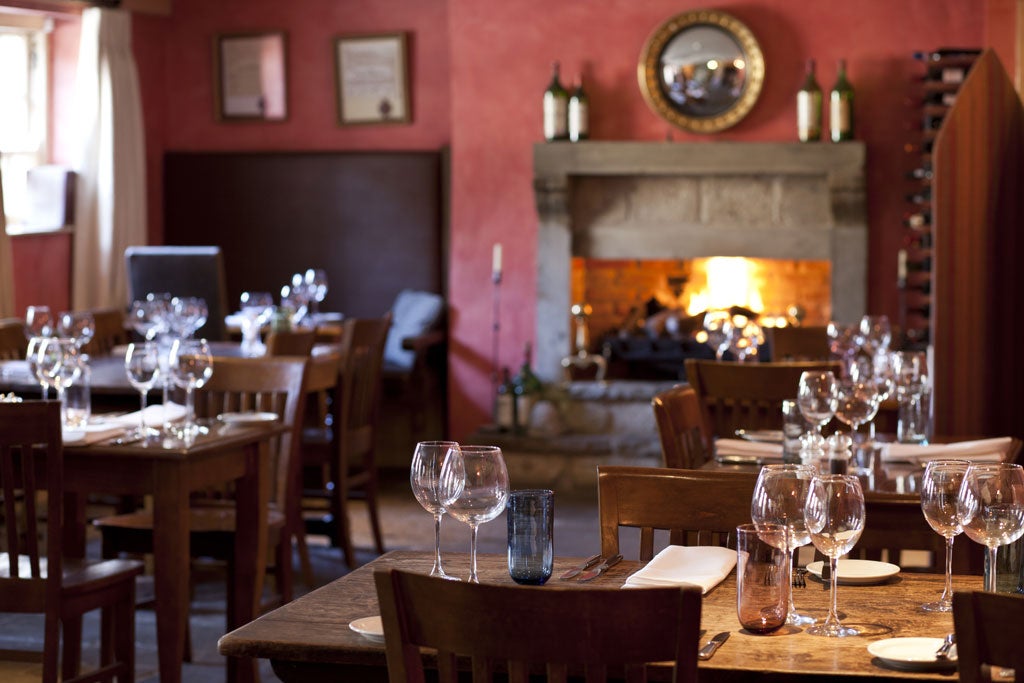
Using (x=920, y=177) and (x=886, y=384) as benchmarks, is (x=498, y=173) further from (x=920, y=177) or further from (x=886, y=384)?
(x=886, y=384)

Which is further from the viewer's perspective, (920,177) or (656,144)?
(656,144)

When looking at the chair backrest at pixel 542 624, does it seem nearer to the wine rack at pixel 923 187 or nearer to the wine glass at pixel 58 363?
the wine glass at pixel 58 363

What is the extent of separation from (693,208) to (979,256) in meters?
3.70

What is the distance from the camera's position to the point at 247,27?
864 centimetres

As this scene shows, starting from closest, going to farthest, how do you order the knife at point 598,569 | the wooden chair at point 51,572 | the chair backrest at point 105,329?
the knife at point 598,569 → the wooden chair at point 51,572 → the chair backrest at point 105,329

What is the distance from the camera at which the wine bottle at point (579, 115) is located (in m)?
7.39

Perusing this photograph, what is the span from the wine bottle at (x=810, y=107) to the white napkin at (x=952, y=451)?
405cm

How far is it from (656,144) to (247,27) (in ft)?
9.25

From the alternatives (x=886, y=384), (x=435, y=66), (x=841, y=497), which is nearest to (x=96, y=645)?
(x=886, y=384)

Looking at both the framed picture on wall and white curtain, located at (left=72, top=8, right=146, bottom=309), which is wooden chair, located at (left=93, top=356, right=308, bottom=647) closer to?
white curtain, located at (left=72, top=8, right=146, bottom=309)

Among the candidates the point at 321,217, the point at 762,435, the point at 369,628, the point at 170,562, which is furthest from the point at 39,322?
the point at 369,628

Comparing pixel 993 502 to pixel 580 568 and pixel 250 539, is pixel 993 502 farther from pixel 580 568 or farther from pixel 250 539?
pixel 250 539

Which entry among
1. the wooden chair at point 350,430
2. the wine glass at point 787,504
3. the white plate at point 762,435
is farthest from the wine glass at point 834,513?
the wooden chair at point 350,430

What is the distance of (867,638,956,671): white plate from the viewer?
1.62 m
